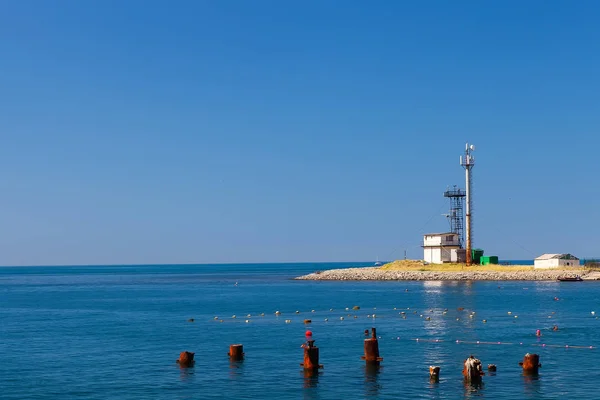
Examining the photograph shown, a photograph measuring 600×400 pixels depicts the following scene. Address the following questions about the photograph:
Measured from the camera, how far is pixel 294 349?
5912 cm

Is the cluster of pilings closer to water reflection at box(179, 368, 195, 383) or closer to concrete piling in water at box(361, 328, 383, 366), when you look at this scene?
concrete piling in water at box(361, 328, 383, 366)

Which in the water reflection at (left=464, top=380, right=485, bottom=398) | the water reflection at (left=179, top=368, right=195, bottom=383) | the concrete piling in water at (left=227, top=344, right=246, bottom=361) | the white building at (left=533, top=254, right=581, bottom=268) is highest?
the white building at (left=533, top=254, right=581, bottom=268)

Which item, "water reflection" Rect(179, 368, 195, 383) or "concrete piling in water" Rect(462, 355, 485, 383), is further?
"water reflection" Rect(179, 368, 195, 383)

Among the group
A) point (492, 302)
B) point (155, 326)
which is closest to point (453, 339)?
point (155, 326)

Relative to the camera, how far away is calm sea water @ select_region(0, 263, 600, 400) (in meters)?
43.9

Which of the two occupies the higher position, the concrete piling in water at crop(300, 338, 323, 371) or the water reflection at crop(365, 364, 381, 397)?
the concrete piling in water at crop(300, 338, 323, 371)

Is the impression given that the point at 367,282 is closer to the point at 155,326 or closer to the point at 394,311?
the point at 394,311

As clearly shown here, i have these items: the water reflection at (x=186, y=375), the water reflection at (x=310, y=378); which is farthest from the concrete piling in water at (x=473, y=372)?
the water reflection at (x=186, y=375)

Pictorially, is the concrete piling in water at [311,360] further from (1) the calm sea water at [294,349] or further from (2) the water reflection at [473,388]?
(2) the water reflection at [473,388]

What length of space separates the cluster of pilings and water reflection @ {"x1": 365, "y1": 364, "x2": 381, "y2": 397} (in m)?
0.50

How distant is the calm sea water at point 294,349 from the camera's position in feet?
144

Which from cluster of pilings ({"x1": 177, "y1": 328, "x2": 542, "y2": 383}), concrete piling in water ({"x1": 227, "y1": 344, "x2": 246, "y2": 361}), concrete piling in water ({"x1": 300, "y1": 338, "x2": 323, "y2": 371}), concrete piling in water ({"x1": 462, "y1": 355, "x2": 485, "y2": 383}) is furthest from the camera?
concrete piling in water ({"x1": 227, "y1": 344, "x2": 246, "y2": 361})

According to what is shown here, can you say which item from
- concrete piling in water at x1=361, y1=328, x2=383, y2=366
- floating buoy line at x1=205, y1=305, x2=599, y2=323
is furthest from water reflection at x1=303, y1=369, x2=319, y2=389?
floating buoy line at x1=205, y1=305, x2=599, y2=323

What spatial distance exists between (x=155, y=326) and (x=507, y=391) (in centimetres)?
4695
